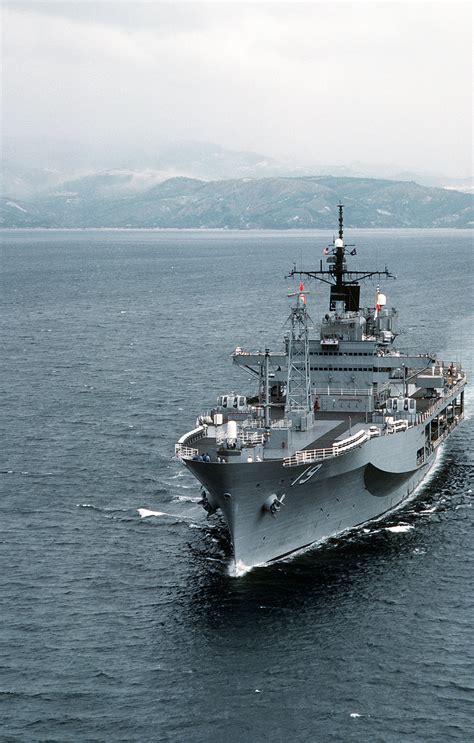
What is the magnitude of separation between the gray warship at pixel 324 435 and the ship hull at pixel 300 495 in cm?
6

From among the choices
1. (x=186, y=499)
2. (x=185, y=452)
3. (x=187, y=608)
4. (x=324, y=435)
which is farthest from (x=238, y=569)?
(x=186, y=499)

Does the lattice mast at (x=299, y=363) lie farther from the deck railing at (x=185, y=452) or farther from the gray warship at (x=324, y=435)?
the deck railing at (x=185, y=452)

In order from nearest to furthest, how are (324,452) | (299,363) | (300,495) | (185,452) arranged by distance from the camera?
(300,495), (324,452), (185,452), (299,363)

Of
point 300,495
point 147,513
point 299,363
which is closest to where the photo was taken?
point 300,495

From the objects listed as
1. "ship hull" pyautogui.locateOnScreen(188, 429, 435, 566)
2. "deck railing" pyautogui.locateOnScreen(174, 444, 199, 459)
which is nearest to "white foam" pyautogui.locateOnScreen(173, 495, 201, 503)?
"ship hull" pyautogui.locateOnScreen(188, 429, 435, 566)

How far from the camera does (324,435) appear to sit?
51.6 metres

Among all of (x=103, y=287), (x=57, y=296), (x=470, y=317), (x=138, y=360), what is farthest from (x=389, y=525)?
(x=103, y=287)

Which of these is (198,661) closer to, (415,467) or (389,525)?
(389,525)

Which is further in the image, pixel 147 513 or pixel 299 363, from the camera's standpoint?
pixel 299 363

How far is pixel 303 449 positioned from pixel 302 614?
10.1 metres

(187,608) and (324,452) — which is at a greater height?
(324,452)

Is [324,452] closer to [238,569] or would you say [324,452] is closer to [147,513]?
[238,569]

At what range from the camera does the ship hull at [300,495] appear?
43625 millimetres

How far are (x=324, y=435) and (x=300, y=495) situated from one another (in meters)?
6.42
